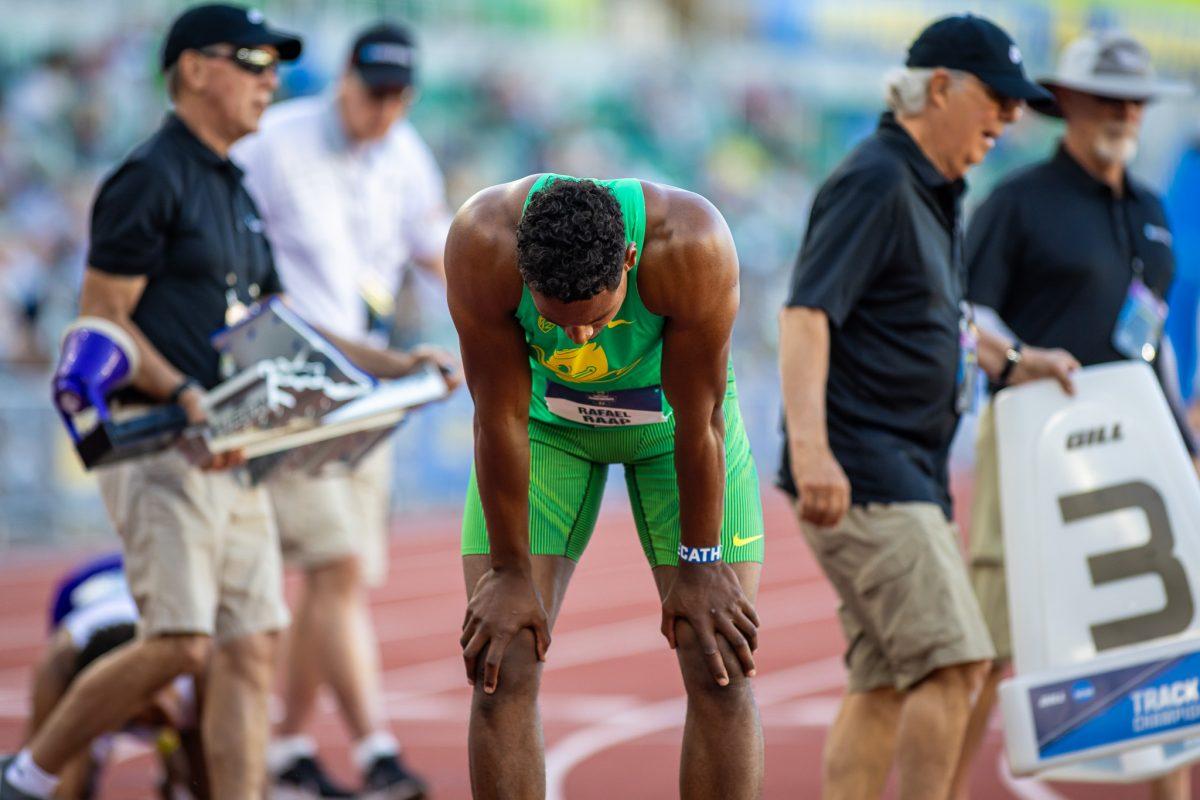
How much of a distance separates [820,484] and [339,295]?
265 centimetres

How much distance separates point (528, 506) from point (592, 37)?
22077mm

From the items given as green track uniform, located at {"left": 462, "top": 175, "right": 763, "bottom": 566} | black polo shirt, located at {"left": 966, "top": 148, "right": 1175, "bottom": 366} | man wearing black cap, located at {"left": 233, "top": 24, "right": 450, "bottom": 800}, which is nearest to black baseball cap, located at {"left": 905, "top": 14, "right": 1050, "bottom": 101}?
black polo shirt, located at {"left": 966, "top": 148, "right": 1175, "bottom": 366}

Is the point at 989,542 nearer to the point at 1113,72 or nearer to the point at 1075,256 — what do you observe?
the point at 1075,256

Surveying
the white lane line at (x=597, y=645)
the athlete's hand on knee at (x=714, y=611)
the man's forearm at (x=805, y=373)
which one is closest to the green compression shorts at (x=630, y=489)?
the athlete's hand on knee at (x=714, y=611)

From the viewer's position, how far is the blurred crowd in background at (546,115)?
1403 cm

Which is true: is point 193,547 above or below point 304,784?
above

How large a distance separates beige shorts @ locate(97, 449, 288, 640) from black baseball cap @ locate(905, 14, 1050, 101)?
236 cm

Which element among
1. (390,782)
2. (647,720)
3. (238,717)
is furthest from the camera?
(647,720)

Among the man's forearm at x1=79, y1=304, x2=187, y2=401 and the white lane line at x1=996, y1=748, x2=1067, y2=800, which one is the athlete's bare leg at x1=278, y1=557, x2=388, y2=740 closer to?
the man's forearm at x1=79, y1=304, x2=187, y2=401

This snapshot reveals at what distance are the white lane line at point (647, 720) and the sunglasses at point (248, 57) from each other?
2487 millimetres

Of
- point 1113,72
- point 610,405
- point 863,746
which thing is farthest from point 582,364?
point 1113,72

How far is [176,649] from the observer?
475 centimetres

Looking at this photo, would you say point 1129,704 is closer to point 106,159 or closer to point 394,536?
point 394,536

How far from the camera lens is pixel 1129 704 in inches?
177
